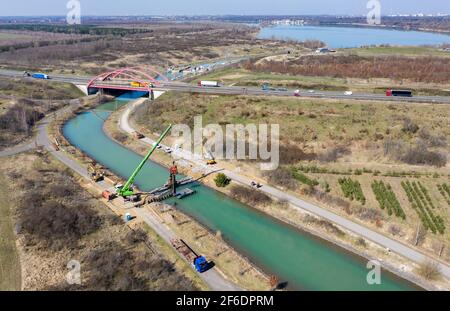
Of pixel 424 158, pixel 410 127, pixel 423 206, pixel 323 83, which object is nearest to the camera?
pixel 423 206

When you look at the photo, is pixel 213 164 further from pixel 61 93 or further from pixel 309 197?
pixel 61 93

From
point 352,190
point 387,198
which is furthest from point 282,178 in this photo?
point 387,198

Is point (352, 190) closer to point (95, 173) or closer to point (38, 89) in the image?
point (95, 173)

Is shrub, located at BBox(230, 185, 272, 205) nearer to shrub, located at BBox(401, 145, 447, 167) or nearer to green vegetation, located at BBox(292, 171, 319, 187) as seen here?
green vegetation, located at BBox(292, 171, 319, 187)

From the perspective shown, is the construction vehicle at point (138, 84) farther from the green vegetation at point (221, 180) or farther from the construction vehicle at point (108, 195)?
the construction vehicle at point (108, 195)
